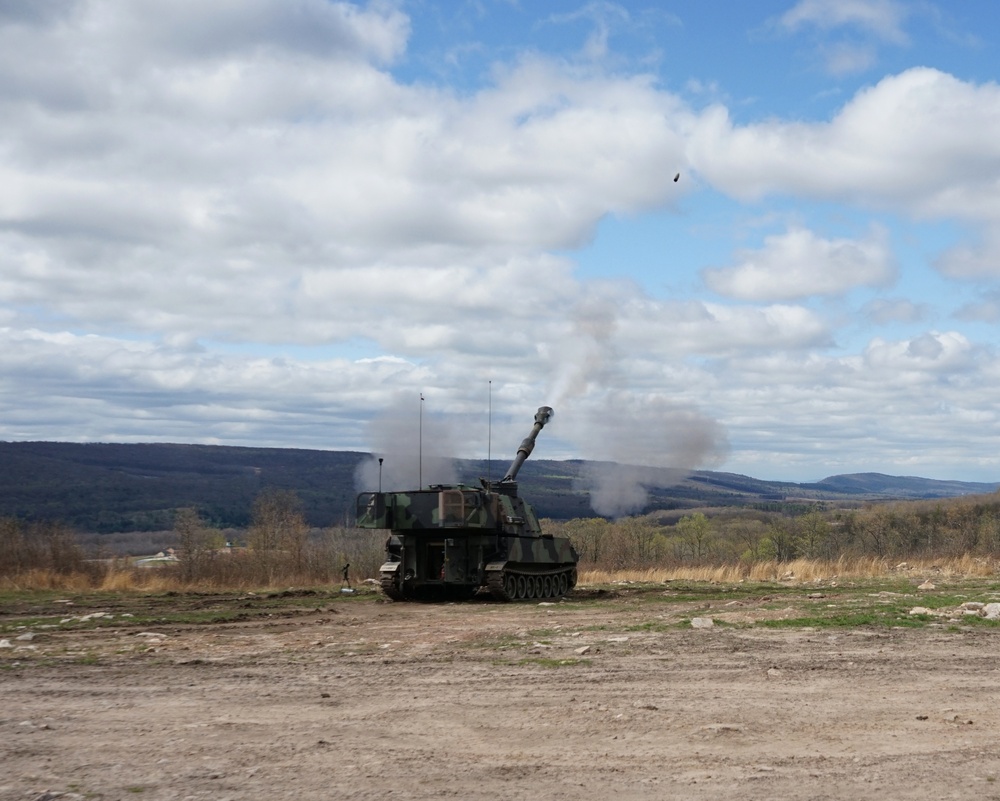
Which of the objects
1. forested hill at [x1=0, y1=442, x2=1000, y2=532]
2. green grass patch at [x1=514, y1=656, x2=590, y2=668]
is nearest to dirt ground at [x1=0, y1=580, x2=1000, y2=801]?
Answer: green grass patch at [x1=514, y1=656, x2=590, y2=668]

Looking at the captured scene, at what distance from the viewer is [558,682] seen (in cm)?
1145

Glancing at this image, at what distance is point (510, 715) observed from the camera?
980 cm

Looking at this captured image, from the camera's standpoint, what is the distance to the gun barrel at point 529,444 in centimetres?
2708

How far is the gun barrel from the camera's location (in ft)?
88.8

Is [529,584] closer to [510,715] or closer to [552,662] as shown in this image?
[552,662]

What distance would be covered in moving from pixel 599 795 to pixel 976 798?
7.77 feet

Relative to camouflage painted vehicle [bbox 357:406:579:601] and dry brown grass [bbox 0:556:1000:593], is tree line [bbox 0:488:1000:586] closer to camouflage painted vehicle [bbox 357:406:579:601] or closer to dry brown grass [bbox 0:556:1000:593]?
dry brown grass [bbox 0:556:1000:593]

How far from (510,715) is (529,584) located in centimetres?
1567

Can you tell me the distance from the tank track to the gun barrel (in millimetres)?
2500

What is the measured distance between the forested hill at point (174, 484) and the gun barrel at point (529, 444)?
5740cm

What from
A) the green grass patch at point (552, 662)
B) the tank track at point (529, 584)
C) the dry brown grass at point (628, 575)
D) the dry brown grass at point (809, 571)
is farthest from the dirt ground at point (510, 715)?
the dry brown grass at point (809, 571)

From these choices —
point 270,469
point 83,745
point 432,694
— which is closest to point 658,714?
point 432,694

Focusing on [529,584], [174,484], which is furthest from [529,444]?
[174,484]

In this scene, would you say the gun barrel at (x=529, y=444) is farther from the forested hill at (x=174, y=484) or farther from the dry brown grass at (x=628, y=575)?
the forested hill at (x=174, y=484)
